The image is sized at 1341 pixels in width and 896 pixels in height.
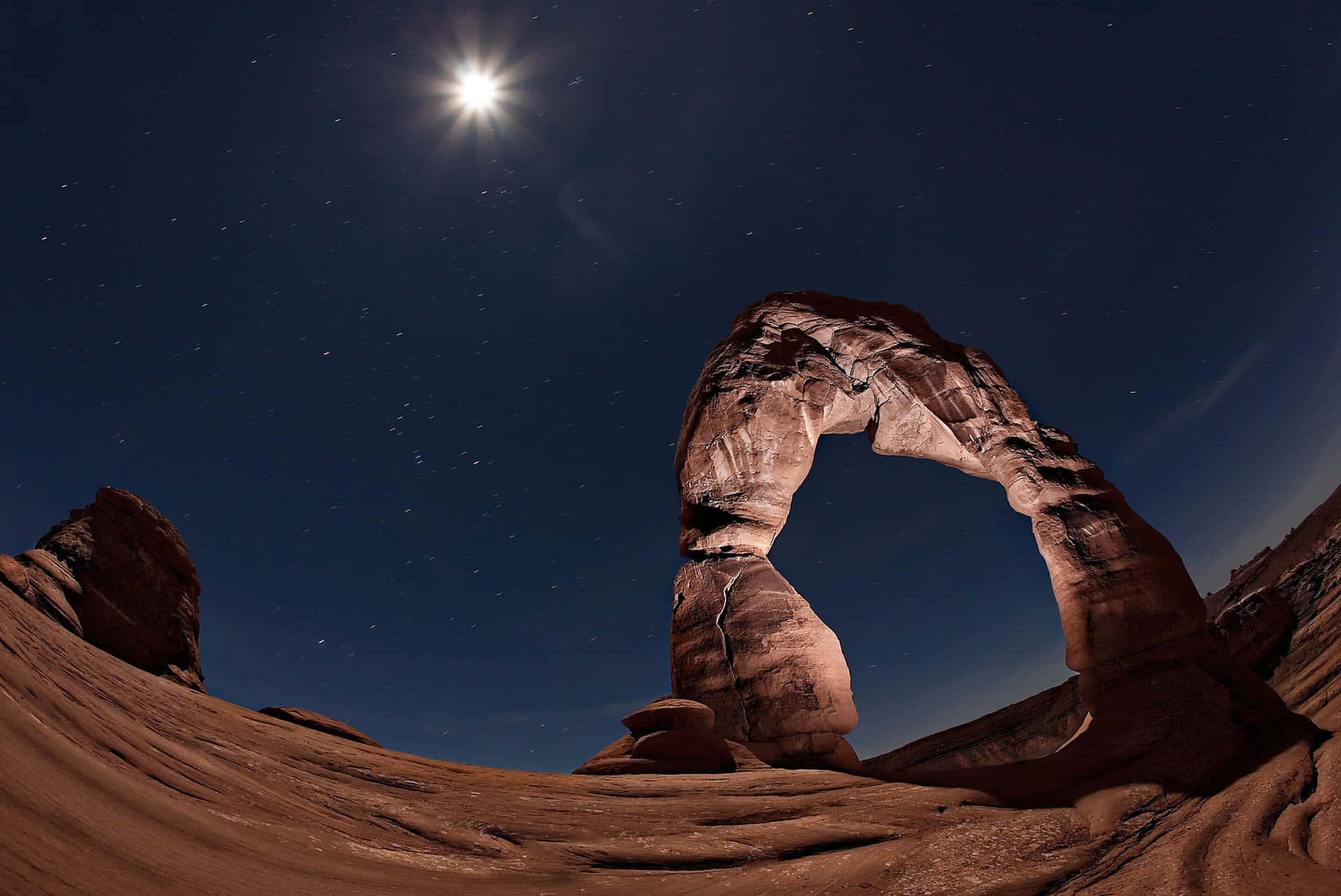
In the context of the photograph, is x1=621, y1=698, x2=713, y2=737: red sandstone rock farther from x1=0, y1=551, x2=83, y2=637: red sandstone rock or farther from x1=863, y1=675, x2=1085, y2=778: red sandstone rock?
x1=863, y1=675, x2=1085, y2=778: red sandstone rock

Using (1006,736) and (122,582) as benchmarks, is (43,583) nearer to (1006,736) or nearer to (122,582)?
(122,582)

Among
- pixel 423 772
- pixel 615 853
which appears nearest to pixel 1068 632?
pixel 615 853

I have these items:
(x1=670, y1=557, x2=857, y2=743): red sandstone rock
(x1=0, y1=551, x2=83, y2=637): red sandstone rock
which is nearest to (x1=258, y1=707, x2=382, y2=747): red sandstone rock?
(x1=0, y1=551, x2=83, y2=637): red sandstone rock

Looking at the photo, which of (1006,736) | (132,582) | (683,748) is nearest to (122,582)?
(132,582)

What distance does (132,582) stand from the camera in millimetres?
7824

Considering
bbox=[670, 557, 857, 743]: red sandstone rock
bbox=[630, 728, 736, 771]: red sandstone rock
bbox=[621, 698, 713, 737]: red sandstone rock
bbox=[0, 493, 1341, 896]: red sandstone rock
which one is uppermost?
bbox=[670, 557, 857, 743]: red sandstone rock

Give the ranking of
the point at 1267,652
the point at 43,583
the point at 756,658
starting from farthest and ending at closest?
the point at 1267,652 < the point at 756,658 < the point at 43,583

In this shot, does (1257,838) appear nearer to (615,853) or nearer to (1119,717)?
(1119,717)

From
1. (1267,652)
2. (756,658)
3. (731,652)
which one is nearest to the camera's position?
(756,658)

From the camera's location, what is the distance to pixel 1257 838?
20.7 feet

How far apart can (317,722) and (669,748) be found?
483 centimetres

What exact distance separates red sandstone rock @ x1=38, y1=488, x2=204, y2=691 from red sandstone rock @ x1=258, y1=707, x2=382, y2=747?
3.51 feet

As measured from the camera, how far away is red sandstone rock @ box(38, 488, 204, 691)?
7.38 metres

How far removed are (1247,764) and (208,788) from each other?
1237 centimetres
